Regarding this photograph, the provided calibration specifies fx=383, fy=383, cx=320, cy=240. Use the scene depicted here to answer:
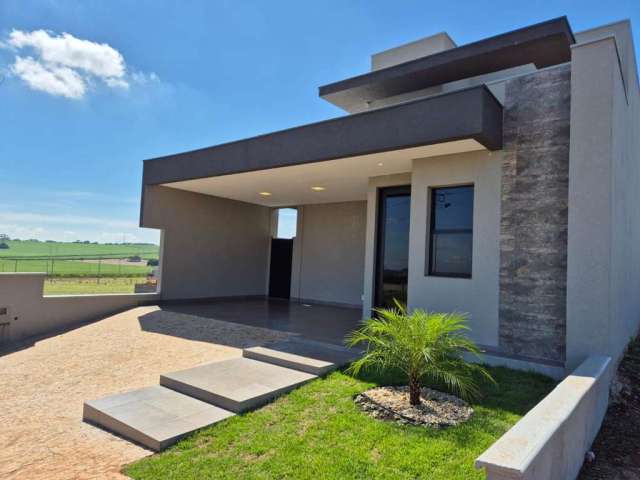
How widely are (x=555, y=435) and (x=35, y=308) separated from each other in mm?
9929

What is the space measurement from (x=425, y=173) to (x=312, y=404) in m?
4.53

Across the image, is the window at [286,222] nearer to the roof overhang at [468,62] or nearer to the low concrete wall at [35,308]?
the roof overhang at [468,62]

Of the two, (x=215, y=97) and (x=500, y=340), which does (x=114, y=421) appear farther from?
(x=215, y=97)

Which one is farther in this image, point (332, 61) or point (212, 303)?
point (212, 303)

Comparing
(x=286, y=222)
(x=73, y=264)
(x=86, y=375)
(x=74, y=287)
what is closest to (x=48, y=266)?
(x=74, y=287)

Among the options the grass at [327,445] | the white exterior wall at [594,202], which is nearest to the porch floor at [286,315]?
the grass at [327,445]

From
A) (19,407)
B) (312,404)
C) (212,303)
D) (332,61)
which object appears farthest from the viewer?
(212,303)

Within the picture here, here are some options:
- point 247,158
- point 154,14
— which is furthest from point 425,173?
point 154,14

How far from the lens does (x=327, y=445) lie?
3.34m

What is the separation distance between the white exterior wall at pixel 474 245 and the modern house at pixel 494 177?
0.06 feet

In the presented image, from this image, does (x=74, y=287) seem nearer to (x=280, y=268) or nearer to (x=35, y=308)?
(x=35, y=308)

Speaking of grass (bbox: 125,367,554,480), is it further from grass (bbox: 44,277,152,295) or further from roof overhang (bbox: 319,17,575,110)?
grass (bbox: 44,277,152,295)

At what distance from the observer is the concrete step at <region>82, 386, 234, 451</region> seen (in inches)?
141

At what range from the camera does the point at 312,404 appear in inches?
166
